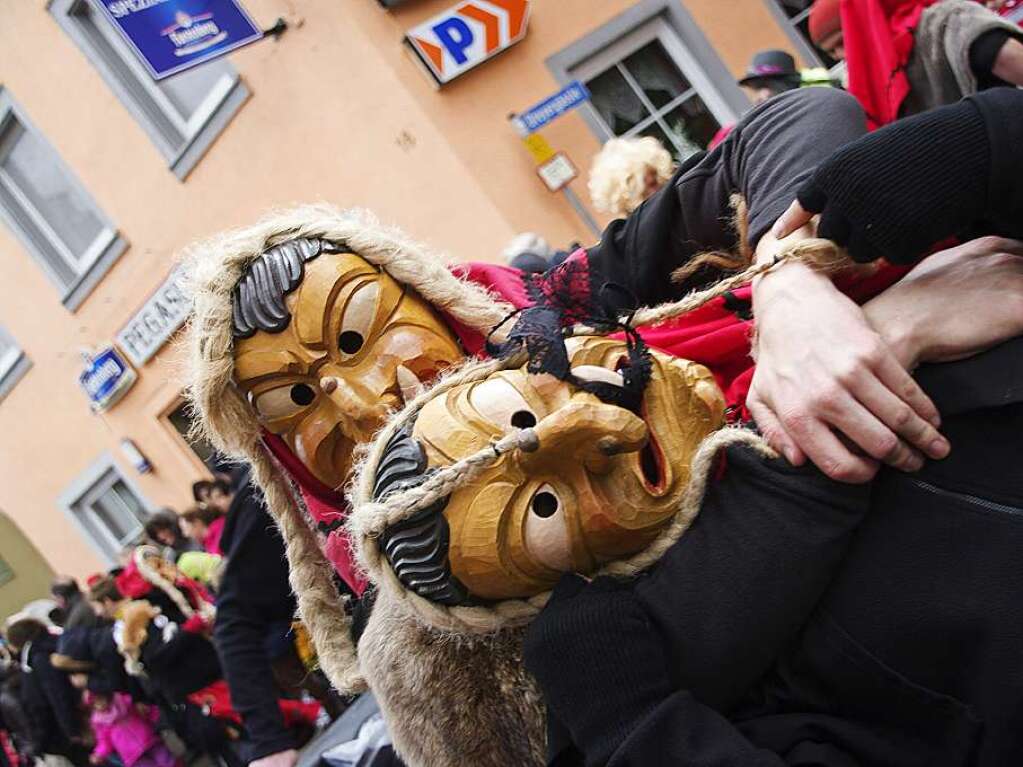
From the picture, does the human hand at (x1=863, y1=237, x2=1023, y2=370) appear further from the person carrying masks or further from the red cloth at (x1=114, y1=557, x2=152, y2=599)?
the red cloth at (x1=114, y1=557, x2=152, y2=599)

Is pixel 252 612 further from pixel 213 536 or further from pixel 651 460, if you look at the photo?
pixel 213 536

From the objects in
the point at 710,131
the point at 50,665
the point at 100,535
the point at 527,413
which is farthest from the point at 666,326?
the point at 100,535

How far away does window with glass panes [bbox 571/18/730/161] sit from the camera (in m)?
6.53

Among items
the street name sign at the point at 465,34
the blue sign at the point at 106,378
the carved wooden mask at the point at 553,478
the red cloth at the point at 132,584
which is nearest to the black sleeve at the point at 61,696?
the red cloth at the point at 132,584

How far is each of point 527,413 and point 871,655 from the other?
53 cm

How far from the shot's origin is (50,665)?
6301mm

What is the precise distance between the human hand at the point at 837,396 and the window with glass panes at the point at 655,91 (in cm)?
560

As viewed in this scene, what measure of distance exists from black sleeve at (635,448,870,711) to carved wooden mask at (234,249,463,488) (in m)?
0.70

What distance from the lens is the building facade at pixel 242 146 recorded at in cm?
635

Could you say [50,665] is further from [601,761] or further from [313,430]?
[601,761]

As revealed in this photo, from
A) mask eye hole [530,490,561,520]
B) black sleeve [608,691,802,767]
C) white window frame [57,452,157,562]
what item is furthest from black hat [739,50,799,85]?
white window frame [57,452,157,562]

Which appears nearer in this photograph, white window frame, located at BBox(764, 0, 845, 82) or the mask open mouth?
the mask open mouth

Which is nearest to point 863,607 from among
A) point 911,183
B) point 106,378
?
point 911,183

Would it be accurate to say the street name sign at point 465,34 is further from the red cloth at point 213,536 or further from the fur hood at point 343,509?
the fur hood at point 343,509
